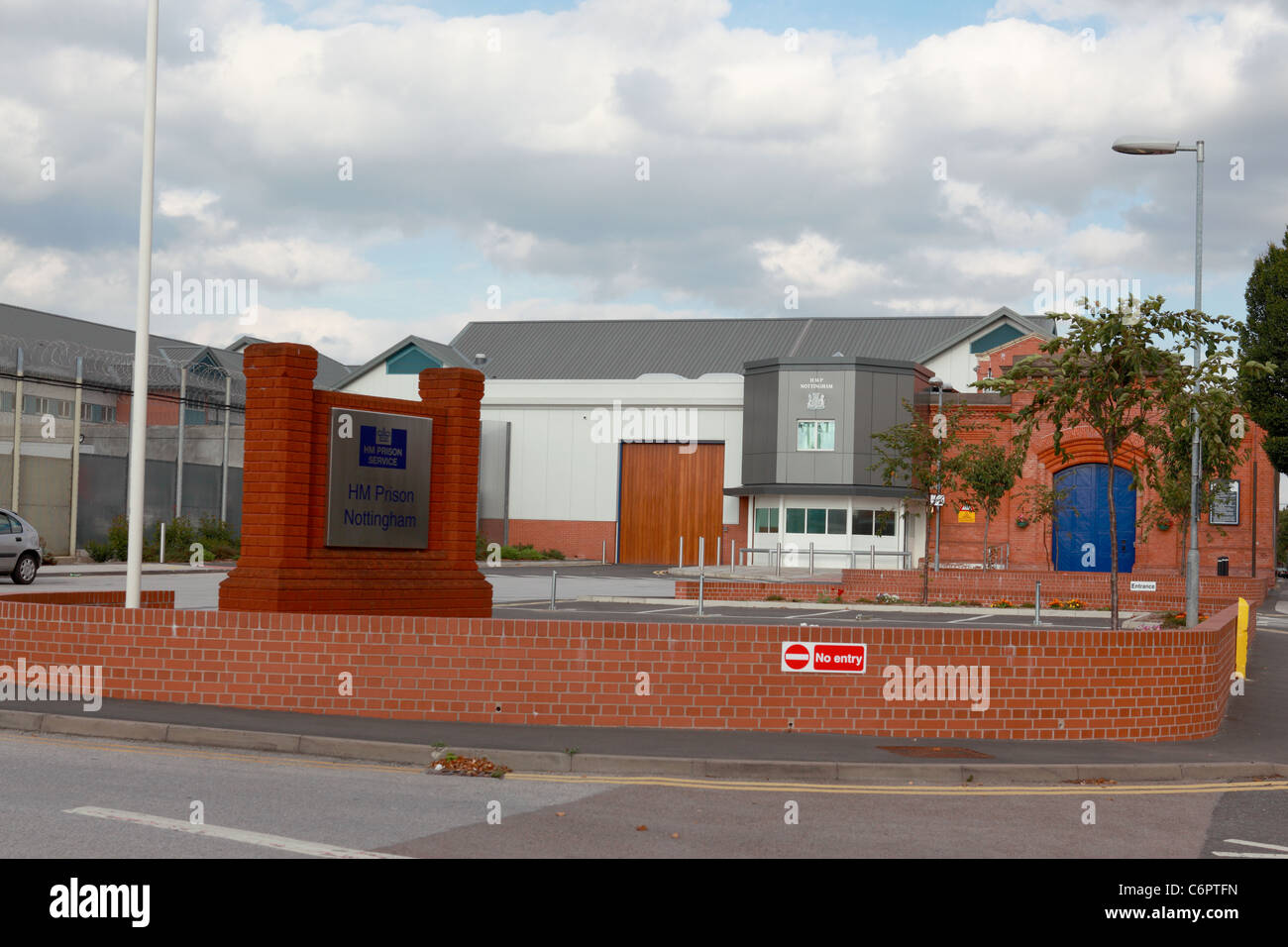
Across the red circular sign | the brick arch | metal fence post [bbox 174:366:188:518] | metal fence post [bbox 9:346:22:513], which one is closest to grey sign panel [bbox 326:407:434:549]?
the red circular sign

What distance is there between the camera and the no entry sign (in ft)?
35.7

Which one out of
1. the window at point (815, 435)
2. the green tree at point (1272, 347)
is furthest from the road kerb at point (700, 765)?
the green tree at point (1272, 347)

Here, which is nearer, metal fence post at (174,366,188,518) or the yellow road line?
the yellow road line

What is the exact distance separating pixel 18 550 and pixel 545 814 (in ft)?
79.9

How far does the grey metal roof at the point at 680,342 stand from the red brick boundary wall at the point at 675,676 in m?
54.9

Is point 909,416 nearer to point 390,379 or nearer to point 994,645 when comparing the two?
point 390,379

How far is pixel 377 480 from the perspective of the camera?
48.4 ft

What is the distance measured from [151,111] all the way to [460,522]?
18.6 feet

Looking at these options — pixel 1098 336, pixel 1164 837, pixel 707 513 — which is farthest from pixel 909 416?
pixel 1164 837

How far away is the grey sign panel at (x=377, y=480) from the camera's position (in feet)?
46.8

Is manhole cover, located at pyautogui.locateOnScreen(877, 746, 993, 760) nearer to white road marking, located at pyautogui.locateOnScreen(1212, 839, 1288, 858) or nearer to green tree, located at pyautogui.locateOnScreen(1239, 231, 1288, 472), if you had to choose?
white road marking, located at pyautogui.locateOnScreen(1212, 839, 1288, 858)

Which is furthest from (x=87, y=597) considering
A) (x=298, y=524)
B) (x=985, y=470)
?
(x=985, y=470)

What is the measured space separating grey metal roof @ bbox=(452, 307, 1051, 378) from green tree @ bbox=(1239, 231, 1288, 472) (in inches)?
515
